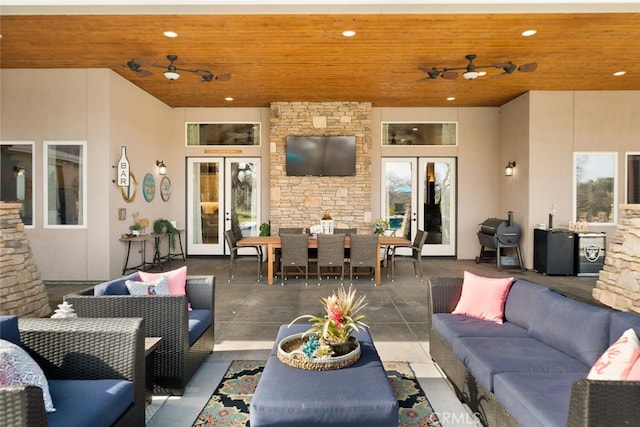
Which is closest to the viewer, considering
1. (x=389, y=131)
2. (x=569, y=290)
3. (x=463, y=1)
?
(x=463, y=1)

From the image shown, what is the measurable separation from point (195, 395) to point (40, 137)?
5.65 m

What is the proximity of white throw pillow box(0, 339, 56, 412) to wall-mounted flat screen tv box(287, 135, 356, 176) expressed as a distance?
646 cm

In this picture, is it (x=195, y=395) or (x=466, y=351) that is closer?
(x=466, y=351)

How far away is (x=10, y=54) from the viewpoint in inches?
206

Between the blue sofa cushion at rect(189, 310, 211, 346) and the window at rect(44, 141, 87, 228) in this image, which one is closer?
the blue sofa cushion at rect(189, 310, 211, 346)

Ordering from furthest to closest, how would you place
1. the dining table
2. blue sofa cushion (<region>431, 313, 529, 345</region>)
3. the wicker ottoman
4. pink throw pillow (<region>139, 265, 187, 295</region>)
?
the dining table
pink throw pillow (<region>139, 265, 187, 295</region>)
blue sofa cushion (<region>431, 313, 529, 345</region>)
the wicker ottoman

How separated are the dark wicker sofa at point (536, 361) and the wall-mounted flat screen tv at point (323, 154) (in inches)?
203

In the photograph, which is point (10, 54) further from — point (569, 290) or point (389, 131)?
point (569, 290)

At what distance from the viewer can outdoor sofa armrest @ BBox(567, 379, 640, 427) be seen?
1261mm

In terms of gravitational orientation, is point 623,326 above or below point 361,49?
below

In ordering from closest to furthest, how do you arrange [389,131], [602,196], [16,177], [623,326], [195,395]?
[623,326]
[195,395]
[16,177]
[602,196]
[389,131]

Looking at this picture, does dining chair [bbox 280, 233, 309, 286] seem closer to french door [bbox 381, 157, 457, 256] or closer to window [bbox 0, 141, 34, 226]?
french door [bbox 381, 157, 457, 256]

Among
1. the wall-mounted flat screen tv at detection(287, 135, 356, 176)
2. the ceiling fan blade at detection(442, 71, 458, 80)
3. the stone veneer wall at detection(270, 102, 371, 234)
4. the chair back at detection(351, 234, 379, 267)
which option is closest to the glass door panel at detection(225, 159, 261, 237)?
the stone veneer wall at detection(270, 102, 371, 234)

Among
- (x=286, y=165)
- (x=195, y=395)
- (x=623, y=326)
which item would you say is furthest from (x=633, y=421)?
(x=286, y=165)
